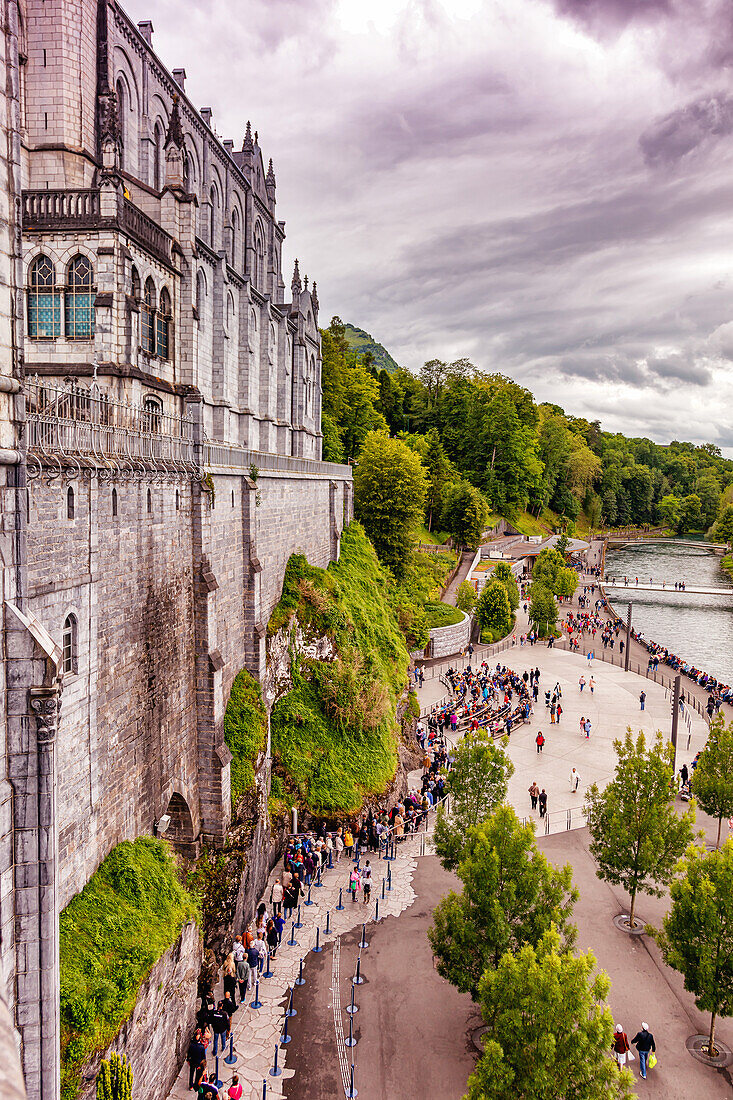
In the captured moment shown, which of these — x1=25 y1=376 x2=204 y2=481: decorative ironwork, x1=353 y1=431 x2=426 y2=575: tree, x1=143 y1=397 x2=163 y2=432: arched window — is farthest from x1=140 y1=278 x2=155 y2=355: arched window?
x1=353 y1=431 x2=426 y2=575: tree

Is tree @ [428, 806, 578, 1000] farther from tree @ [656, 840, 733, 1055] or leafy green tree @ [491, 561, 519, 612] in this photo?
leafy green tree @ [491, 561, 519, 612]

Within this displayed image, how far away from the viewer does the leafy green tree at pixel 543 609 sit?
45156 mm

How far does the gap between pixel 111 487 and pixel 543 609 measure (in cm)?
3855

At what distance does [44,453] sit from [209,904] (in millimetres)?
9609

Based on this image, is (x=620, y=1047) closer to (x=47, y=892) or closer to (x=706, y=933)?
(x=706, y=933)

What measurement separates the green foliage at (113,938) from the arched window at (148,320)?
13.4 metres

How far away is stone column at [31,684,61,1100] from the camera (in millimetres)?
7238

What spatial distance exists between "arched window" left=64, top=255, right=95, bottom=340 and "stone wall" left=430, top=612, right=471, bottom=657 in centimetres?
2735

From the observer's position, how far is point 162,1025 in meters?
10.5

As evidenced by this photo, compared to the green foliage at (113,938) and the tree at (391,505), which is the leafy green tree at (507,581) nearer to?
the tree at (391,505)

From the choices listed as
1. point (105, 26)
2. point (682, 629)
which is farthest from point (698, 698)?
point (105, 26)

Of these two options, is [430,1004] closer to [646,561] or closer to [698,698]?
[698,698]

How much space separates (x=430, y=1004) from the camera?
13.7 metres

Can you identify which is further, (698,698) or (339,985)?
(698,698)
